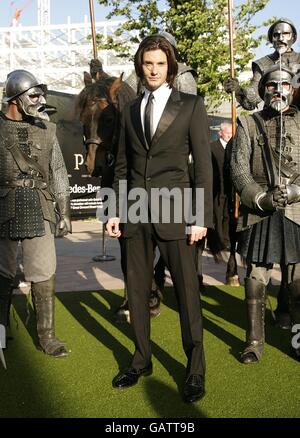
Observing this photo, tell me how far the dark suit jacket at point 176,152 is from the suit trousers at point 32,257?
1.14 metres

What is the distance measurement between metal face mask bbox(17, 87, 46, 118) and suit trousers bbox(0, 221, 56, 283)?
83 centimetres

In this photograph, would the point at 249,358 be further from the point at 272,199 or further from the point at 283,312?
the point at 283,312

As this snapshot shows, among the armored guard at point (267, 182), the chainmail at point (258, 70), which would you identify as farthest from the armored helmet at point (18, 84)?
the chainmail at point (258, 70)

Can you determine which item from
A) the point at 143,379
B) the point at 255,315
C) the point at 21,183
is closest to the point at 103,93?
the point at 21,183

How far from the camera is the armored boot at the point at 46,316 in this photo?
4320mm

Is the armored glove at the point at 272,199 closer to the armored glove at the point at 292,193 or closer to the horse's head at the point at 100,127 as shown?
the armored glove at the point at 292,193

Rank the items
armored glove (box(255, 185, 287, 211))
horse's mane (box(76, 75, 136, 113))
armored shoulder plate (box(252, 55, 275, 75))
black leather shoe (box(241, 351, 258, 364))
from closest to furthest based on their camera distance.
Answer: armored glove (box(255, 185, 287, 211)) → black leather shoe (box(241, 351, 258, 364)) → horse's mane (box(76, 75, 136, 113)) → armored shoulder plate (box(252, 55, 275, 75))

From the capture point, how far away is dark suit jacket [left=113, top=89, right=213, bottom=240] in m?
3.39

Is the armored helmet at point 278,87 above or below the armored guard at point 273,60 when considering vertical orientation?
below

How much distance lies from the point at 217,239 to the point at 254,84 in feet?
6.47

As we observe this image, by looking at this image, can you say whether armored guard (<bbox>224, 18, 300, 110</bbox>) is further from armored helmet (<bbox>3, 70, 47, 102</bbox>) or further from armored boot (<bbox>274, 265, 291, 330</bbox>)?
armored helmet (<bbox>3, 70, 47, 102</bbox>)

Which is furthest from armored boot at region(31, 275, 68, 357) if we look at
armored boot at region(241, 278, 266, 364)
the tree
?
A: the tree

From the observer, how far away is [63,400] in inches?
134
